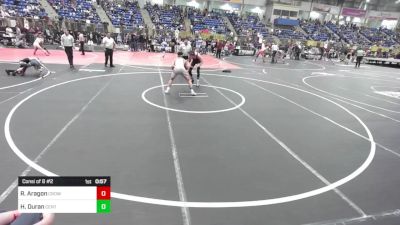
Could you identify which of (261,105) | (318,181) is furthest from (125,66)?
(318,181)

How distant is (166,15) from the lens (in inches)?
1427

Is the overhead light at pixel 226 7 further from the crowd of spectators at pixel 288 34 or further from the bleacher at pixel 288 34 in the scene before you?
the bleacher at pixel 288 34

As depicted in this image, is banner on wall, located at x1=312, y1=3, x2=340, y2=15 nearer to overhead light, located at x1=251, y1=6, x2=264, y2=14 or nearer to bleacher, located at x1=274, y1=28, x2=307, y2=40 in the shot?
bleacher, located at x1=274, y1=28, x2=307, y2=40

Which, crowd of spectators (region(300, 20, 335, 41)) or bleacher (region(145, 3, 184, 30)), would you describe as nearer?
bleacher (region(145, 3, 184, 30))

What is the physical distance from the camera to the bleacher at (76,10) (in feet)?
92.5

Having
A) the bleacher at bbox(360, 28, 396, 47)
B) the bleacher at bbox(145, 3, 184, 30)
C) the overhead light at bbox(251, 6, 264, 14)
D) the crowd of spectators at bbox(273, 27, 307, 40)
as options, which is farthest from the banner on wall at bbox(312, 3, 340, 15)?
the bleacher at bbox(145, 3, 184, 30)

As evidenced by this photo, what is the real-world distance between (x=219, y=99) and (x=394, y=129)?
5.20 m

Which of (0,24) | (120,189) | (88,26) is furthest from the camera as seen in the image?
(88,26)

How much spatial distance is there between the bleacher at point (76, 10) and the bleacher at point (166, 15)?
724cm

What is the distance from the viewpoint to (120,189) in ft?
14.1

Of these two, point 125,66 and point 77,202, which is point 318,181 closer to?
point 77,202
